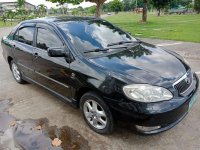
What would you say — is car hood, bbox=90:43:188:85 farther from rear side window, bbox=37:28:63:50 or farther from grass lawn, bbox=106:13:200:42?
grass lawn, bbox=106:13:200:42

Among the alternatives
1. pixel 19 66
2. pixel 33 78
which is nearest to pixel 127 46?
pixel 33 78

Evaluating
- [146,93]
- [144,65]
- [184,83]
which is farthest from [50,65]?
[184,83]

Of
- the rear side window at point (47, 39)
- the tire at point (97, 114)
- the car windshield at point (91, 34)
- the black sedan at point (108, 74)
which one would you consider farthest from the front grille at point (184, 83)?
the rear side window at point (47, 39)

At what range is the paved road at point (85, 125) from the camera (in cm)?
347

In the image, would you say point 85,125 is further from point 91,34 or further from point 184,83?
point 184,83

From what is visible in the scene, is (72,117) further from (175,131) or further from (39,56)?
(175,131)

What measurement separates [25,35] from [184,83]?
3.56m

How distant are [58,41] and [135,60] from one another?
1.37 meters

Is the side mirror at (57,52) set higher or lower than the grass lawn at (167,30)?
higher

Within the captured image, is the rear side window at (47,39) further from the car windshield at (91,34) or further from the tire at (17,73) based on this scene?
the tire at (17,73)

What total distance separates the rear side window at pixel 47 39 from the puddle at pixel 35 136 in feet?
4.30

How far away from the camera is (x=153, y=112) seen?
307 cm

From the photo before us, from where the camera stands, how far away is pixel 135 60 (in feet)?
12.3

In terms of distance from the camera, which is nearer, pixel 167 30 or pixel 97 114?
pixel 97 114
